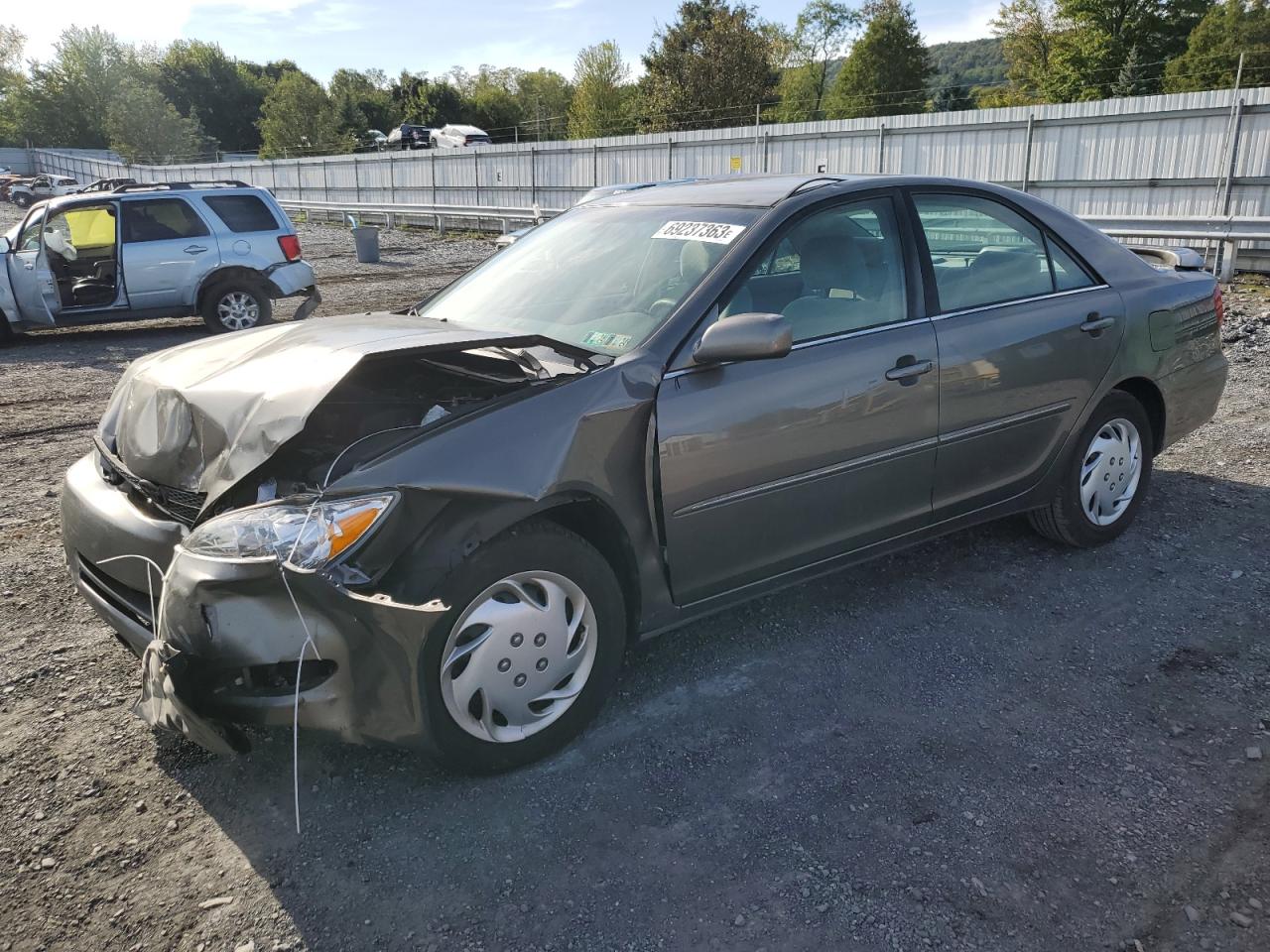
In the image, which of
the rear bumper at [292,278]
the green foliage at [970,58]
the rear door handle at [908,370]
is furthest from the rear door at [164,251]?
the green foliage at [970,58]

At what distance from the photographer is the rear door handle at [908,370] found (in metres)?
3.56

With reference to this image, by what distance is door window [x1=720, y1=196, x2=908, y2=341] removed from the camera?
3414 mm

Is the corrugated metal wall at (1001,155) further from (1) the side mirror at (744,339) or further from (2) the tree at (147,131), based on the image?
(2) the tree at (147,131)

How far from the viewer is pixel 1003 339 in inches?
154

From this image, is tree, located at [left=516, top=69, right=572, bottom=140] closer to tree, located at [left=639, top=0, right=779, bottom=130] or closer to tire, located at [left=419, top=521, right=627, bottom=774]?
tree, located at [left=639, top=0, right=779, bottom=130]

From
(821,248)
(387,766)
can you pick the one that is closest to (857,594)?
(821,248)

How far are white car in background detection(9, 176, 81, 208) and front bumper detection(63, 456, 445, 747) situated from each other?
1652 inches

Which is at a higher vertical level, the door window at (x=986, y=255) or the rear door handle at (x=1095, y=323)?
the door window at (x=986, y=255)

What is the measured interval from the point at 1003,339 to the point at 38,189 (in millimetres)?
47076

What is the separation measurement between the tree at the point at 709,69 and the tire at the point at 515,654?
5016 centimetres

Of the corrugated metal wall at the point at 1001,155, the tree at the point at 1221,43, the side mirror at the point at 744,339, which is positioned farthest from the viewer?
the tree at the point at 1221,43

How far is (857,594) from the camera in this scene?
13.6ft

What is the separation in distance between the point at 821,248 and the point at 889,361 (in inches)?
19.7

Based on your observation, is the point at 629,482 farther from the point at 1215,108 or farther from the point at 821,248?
the point at 1215,108
